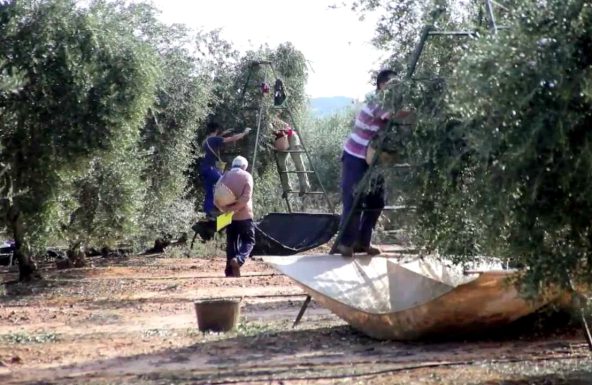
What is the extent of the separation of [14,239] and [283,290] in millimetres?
4050

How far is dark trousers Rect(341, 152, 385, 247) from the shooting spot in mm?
8917

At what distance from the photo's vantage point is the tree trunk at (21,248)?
1366 cm

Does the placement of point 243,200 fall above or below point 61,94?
below

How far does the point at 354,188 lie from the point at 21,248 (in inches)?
279

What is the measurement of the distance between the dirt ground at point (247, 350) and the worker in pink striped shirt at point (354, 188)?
2.75ft

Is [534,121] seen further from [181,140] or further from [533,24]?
[181,140]

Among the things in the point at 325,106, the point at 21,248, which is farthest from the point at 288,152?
the point at 325,106

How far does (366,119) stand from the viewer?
8656 millimetres

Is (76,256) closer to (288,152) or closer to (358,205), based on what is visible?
(288,152)

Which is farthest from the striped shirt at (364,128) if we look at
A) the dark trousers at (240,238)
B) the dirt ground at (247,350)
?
the dark trousers at (240,238)

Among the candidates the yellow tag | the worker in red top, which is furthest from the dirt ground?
the worker in red top

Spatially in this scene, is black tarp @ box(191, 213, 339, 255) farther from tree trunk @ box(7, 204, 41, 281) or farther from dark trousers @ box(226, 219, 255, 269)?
tree trunk @ box(7, 204, 41, 281)

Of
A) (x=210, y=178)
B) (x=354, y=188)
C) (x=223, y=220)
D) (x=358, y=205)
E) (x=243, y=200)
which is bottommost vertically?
(x=223, y=220)

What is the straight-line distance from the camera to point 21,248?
1432 cm
